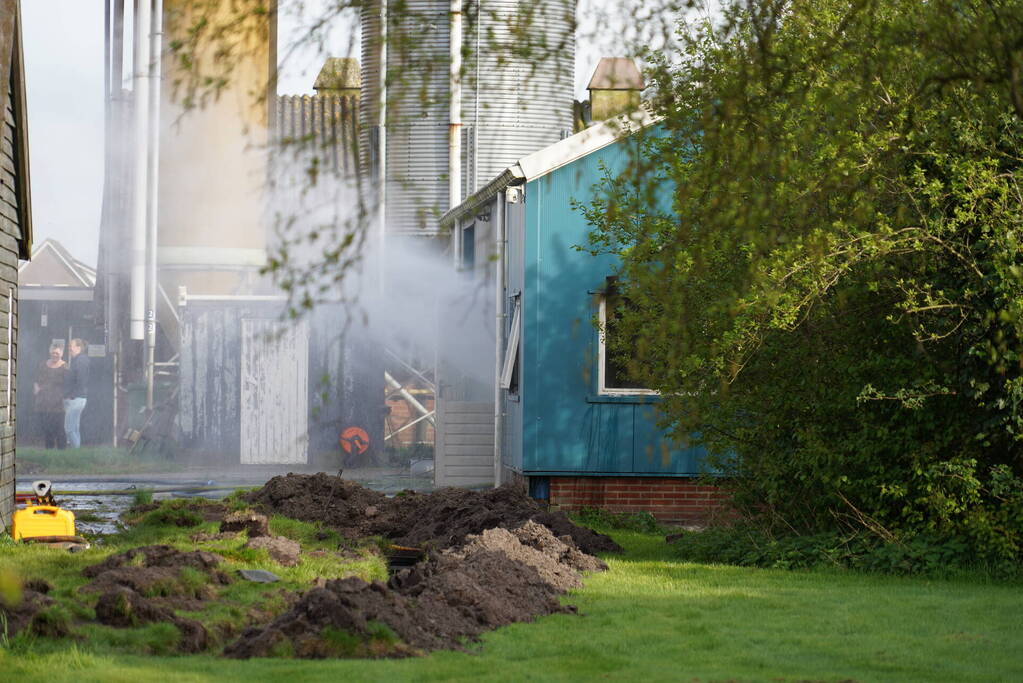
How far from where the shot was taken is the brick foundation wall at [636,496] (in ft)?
58.5

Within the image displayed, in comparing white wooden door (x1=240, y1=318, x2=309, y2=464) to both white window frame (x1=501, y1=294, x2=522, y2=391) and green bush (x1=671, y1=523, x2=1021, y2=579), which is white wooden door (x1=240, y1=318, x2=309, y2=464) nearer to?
white window frame (x1=501, y1=294, x2=522, y2=391)

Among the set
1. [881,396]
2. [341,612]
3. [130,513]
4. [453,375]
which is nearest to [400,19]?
[341,612]

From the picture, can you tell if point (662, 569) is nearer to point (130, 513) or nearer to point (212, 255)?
point (130, 513)

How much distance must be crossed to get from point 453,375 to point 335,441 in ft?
11.4

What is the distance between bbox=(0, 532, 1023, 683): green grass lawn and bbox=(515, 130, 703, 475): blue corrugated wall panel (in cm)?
573

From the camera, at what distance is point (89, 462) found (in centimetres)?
2612

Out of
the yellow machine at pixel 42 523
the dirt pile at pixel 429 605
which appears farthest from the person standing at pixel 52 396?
the dirt pile at pixel 429 605

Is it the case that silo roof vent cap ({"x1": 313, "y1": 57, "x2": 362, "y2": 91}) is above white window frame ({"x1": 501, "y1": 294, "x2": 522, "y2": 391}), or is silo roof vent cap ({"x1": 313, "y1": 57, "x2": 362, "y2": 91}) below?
above

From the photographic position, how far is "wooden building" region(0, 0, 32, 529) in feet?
48.2

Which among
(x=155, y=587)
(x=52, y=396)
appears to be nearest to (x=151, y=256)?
(x=52, y=396)

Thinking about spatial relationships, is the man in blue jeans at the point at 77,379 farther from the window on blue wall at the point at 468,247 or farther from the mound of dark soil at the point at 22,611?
the mound of dark soil at the point at 22,611

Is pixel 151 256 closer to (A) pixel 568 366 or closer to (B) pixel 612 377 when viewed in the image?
(A) pixel 568 366

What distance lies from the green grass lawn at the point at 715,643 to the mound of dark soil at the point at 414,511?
1932 mm

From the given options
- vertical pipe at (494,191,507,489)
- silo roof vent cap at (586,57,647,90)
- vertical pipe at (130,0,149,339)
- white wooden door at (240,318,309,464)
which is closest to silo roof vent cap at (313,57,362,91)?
silo roof vent cap at (586,57,647,90)
